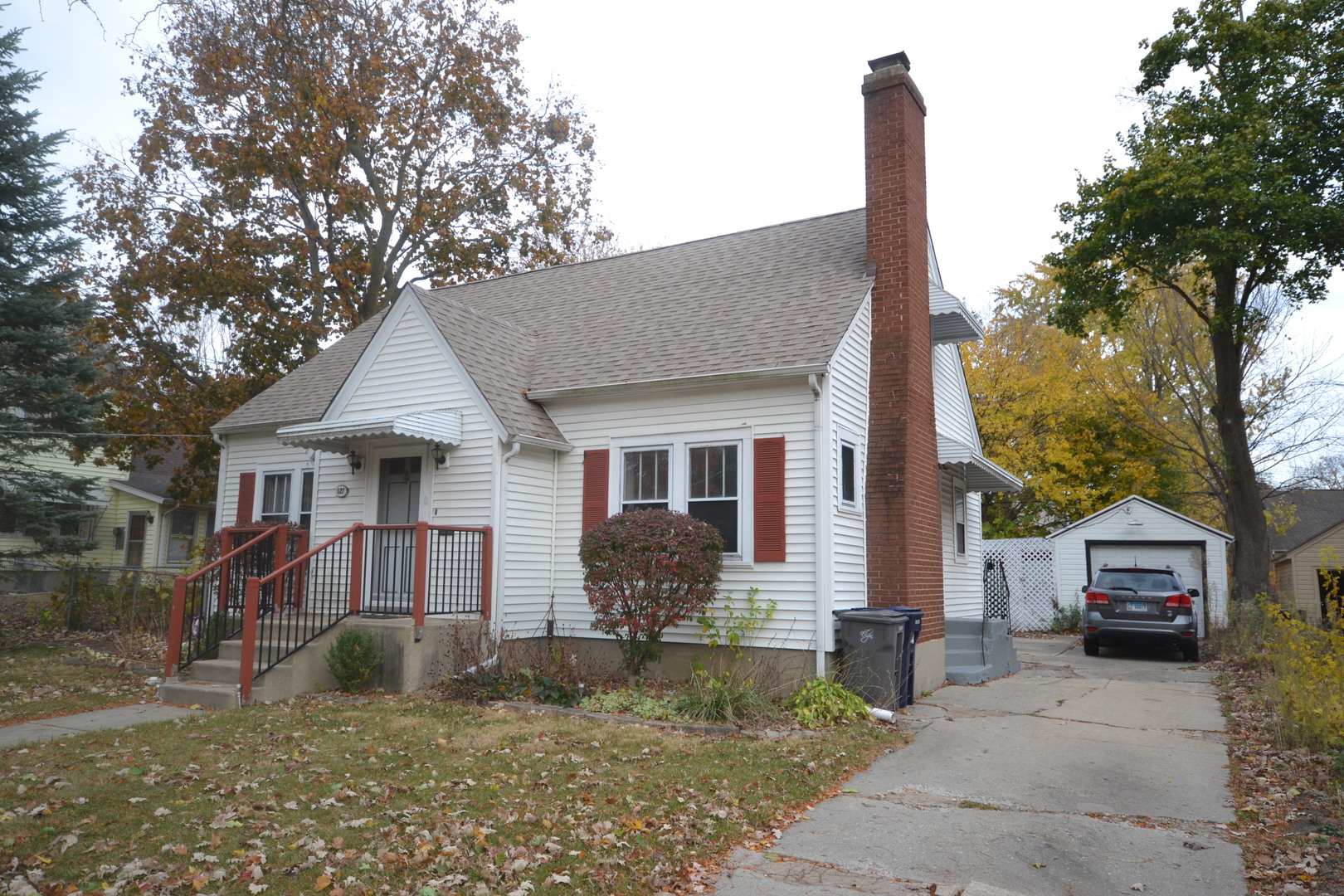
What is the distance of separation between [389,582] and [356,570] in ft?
2.65

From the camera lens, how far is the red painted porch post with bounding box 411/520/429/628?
33.1ft

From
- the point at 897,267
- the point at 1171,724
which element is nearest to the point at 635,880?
the point at 1171,724

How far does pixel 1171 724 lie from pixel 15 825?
10.1 m

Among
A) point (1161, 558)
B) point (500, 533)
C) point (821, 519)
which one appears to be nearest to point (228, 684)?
point (500, 533)

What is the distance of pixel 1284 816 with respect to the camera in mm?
6031

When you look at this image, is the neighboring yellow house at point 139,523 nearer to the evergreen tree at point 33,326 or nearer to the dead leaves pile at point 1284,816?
the evergreen tree at point 33,326

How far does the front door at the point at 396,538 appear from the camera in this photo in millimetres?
10836

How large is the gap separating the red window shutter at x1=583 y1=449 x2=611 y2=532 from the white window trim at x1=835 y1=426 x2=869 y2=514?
2.97m

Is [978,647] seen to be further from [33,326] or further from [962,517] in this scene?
[33,326]

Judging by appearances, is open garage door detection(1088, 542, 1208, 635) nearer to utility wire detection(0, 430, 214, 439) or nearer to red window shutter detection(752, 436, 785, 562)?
red window shutter detection(752, 436, 785, 562)

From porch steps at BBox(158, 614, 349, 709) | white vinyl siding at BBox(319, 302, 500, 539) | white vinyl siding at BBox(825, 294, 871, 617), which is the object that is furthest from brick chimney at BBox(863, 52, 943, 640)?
porch steps at BBox(158, 614, 349, 709)

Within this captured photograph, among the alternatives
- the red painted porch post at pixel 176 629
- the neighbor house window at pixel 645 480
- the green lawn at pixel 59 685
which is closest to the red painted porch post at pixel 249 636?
the red painted porch post at pixel 176 629

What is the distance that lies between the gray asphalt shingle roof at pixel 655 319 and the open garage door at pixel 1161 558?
43.0 feet

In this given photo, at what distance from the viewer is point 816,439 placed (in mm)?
10188
